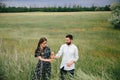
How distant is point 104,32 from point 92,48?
0.90 feet

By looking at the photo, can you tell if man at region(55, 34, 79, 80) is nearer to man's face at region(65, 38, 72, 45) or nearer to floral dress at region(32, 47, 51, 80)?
man's face at region(65, 38, 72, 45)

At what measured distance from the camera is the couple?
849cm

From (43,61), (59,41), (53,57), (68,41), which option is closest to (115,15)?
(68,41)

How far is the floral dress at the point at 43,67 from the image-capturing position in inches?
337

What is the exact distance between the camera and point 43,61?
8586mm

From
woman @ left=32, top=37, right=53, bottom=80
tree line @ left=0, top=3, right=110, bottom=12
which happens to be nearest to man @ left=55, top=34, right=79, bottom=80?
woman @ left=32, top=37, right=53, bottom=80

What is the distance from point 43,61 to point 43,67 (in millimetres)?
86

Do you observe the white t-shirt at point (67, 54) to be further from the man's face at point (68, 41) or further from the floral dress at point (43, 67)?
the floral dress at point (43, 67)

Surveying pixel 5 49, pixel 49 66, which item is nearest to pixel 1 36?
pixel 5 49

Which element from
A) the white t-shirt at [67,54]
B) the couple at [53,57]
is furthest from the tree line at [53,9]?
the white t-shirt at [67,54]

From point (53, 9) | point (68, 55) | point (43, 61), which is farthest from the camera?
point (53, 9)

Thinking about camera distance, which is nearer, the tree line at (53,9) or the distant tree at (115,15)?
the distant tree at (115,15)

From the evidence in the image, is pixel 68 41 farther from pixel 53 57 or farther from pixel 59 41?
pixel 53 57

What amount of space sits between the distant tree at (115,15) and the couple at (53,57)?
0.61 metres
